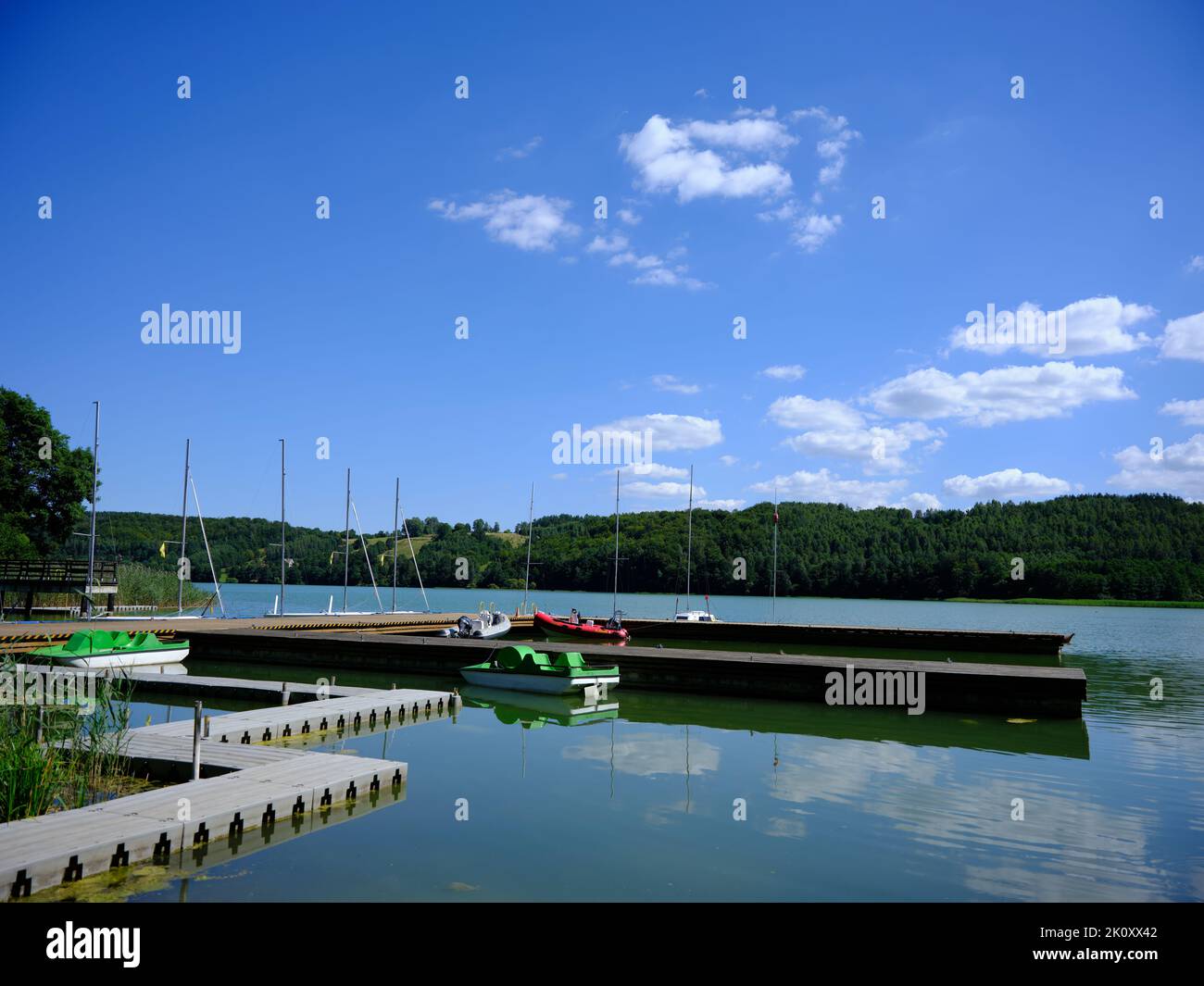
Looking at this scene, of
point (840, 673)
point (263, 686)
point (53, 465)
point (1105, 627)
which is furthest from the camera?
point (1105, 627)

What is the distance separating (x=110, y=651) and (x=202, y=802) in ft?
52.2

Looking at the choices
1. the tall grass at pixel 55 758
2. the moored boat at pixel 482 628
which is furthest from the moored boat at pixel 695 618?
the tall grass at pixel 55 758

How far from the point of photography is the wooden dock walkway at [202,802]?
24.3ft

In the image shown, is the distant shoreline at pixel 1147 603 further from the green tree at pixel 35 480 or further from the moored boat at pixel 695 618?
the green tree at pixel 35 480

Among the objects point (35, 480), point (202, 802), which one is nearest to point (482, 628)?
point (202, 802)

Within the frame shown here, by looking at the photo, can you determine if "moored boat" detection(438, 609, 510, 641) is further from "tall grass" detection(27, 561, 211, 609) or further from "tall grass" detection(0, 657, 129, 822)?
"tall grass" detection(0, 657, 129, 822)

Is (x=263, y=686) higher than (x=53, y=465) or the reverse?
the reverse

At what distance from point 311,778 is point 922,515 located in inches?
4399

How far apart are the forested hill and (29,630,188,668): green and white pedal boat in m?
57.6

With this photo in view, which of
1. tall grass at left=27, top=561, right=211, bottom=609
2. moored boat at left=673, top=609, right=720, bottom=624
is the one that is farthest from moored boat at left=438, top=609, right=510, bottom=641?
tall grass at left=27, top=561, right=211, bottom=609

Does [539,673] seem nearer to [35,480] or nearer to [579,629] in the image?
[579,629]
